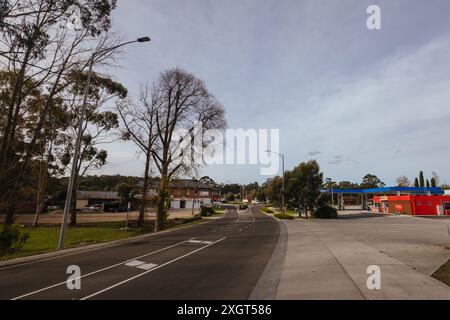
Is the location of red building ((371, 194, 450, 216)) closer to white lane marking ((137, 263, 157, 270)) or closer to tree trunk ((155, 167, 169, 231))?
tree trunk ((155, 167, 169, 231))

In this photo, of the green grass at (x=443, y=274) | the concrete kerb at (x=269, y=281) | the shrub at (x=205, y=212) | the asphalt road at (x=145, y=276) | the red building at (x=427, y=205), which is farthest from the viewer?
the shrub at (x=205, y=212)

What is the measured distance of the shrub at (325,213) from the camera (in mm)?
45156

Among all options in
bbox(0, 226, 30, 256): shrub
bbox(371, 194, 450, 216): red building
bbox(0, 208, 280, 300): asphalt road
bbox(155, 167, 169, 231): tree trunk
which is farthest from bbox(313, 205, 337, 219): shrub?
bbox(0, 226, 30, 256): shrub

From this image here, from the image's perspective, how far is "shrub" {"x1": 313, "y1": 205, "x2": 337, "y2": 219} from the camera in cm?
4516

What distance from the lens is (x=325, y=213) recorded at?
150 feet

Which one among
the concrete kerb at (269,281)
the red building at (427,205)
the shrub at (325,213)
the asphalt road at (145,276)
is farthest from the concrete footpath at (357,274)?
the red building at (427,205)

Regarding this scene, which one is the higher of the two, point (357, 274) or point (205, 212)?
point (205, 212)

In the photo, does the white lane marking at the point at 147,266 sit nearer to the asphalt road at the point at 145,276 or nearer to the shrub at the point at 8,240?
the asphalt road at the point at 145,276

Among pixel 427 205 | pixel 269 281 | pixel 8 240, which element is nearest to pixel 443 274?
pixel 269 281

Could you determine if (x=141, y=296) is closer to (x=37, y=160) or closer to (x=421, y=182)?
(x=37, y=160)

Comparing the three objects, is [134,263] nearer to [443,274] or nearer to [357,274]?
[357,274]

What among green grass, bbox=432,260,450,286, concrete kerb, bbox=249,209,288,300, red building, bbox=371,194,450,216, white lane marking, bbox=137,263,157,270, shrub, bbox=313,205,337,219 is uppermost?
red building, bbox=371,194,450,216

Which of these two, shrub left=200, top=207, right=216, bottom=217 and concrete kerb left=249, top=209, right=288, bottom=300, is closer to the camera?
concrete kerb left=249, top=209, right=288, bottom=300
